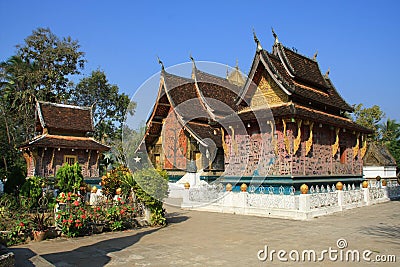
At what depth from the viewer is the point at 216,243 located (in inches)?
326

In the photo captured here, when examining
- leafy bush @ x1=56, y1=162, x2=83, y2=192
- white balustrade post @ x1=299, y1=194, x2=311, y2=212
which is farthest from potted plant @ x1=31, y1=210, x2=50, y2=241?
white balustrade post @ x1=299, y1=194, x2=311, y2=212

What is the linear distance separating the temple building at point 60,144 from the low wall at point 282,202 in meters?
12.3

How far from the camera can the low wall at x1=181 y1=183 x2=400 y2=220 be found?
40.9 ft

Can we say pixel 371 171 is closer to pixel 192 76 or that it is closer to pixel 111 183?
pixel 192 76

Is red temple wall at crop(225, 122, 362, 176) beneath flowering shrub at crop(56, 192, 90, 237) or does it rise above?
above

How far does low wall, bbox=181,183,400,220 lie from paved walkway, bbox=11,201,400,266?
Result: 718 millimetres

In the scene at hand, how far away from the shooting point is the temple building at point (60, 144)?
79.9 ft

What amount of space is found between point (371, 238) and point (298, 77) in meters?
9.73

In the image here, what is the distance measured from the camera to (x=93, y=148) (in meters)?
26.1

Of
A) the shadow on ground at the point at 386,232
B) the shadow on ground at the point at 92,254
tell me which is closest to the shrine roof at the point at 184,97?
the shadow on ground at the point at 386,232

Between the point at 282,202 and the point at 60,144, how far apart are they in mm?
17382

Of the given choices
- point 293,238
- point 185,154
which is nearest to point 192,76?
point 185,154

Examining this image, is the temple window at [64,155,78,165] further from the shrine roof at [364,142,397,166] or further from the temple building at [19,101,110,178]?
the shrine roof at [364,142,397,166]

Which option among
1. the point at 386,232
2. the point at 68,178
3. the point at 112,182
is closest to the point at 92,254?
the point at 112,182
